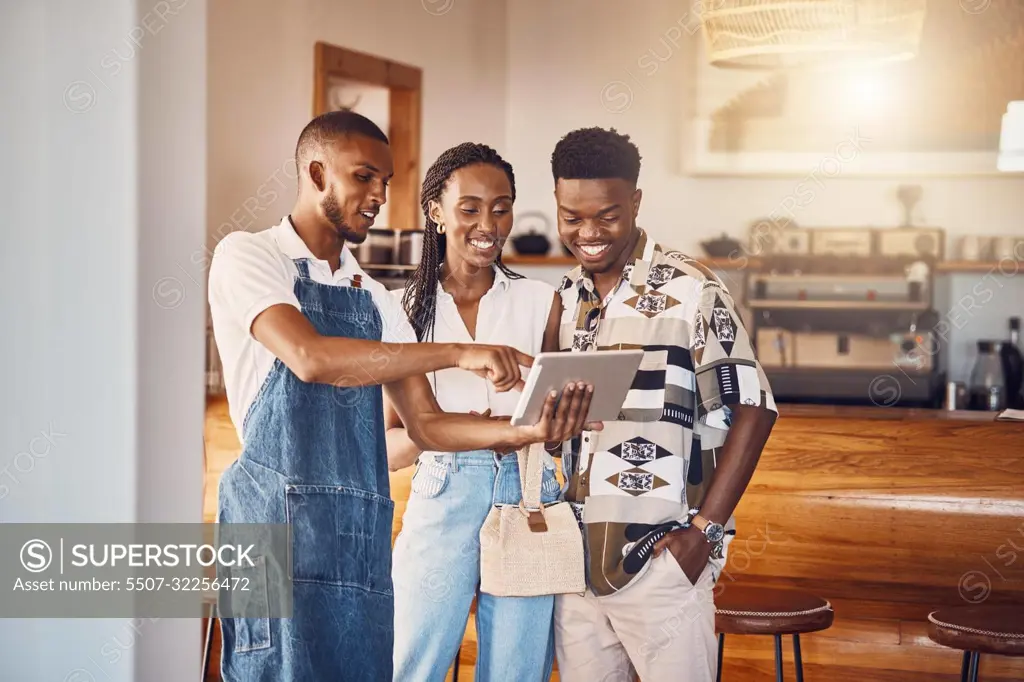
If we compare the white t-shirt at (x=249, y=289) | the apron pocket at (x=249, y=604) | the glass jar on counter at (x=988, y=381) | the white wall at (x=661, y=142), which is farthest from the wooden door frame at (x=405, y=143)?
the apron pocket at (x=249, y=604)

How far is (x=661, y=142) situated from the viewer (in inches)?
228

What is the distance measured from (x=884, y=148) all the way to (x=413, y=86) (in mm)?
2266

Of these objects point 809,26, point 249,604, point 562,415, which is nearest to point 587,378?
point 562,415

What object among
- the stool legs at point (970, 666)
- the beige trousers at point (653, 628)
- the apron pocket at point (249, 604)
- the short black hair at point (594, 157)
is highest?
the short black hair at point (594, 157)

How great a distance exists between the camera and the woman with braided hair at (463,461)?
2031 millimetres

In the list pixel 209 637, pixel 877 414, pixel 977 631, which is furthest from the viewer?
pixel 877 414

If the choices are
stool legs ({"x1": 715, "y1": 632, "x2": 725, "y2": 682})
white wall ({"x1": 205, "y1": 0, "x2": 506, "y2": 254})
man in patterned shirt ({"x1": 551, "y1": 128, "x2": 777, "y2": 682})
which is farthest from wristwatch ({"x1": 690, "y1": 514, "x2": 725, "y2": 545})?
white wall ({"x1": 205, "y1": 0, "x2": 506, "y2": 254})

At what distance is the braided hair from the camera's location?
2.13 metres

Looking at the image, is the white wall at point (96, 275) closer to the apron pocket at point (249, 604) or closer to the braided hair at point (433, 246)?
the apron pocket at point (249, 604)

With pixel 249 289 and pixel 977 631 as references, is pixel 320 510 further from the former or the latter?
pixel 977 631

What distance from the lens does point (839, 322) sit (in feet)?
17.3

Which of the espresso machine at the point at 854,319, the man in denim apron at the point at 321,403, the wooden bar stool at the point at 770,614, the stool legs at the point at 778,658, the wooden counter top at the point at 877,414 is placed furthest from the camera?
the espresso machine at the point at 854,319

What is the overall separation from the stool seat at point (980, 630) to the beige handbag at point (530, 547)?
2.96ft

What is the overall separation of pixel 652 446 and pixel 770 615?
669mm
